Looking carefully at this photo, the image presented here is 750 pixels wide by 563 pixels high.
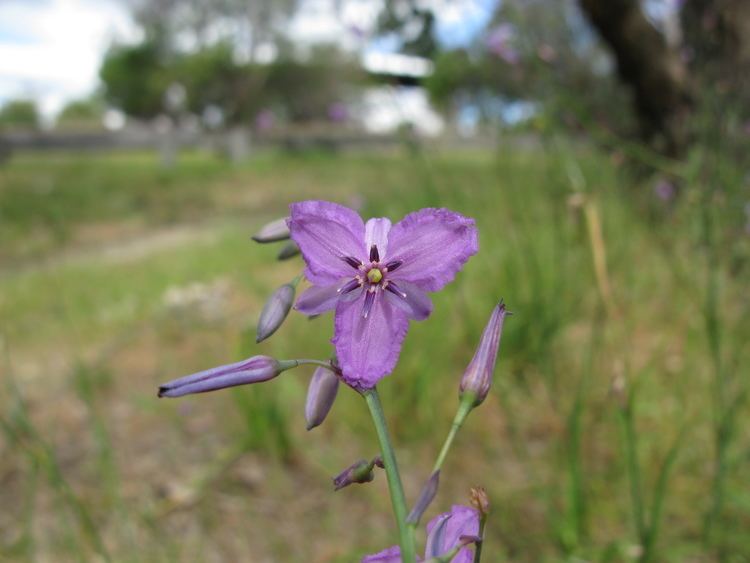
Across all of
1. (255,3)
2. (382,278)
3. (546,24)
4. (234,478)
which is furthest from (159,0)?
(382,278)

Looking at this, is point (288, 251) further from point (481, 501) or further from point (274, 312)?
point (481, 501)

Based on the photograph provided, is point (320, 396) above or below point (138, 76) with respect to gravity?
below

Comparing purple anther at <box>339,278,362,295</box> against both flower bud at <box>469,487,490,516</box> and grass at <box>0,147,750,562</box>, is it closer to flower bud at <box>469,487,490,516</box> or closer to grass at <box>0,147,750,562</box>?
flower bud at <box>469,487,490,516</box>

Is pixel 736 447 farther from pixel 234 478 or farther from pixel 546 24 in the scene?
pixel 546 24

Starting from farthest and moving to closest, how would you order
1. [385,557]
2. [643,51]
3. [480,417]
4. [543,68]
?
[643,51], [543,68], [480,417], [385,557]

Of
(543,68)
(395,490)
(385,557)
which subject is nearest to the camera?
(395,490)

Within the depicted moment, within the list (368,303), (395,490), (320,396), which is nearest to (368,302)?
(368,303)
